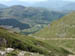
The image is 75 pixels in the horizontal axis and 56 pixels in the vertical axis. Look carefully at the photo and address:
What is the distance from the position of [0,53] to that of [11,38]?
42.2 meters

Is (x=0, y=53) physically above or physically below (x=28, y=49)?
above

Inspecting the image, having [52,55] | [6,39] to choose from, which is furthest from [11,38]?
[52,55]

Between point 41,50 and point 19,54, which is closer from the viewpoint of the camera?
point 19,54

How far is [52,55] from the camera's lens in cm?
13150

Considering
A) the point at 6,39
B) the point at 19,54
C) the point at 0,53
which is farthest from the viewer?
the point at 6,39

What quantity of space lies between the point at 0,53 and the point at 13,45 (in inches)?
1357

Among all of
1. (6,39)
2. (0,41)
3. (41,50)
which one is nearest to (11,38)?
(6,39)

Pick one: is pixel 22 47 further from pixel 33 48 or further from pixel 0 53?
pixel 0 53

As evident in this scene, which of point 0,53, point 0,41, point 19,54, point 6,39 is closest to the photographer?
point 0,53

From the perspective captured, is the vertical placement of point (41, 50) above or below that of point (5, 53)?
below

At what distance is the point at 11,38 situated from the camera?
5438 inches

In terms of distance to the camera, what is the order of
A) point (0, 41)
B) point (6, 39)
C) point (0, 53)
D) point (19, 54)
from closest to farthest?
point (0, 53), point (19, 54), point (0, 41), point (6, 39)

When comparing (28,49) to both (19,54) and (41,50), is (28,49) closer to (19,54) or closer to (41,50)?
(41,50)

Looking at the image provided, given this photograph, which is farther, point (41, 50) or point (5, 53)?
point (41, 50)
